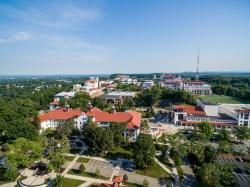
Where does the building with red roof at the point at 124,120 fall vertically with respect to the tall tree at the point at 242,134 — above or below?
above

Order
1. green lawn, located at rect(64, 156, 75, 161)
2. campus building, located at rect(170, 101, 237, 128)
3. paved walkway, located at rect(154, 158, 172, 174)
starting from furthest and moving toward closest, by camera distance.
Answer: campus building, located at rect(170, 101, 237, 128)
green lawn, located at rect(64, 156, 75, 161)
paved walkway, located at rect(154, 158, 172, 174)

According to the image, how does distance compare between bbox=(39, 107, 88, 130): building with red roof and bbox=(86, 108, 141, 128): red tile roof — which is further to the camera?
bbox=(39, 107, 88, 130): building with red roof

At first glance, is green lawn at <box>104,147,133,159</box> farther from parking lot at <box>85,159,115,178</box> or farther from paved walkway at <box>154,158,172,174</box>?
paved walkway at <box>154,158,172,174</box>

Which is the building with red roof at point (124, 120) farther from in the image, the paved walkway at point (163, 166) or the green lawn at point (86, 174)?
the green lawn at point (86, 174)

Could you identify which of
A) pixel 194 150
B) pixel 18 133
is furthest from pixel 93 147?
pixel 194 150

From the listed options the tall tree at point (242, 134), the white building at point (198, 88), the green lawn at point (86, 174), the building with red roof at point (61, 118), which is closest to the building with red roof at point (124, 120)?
the building with red roof at point (61, 118)

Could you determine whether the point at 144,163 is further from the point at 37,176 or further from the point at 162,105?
the point at 162,105

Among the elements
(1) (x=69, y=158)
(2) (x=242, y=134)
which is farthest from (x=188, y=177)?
(1) (x=69, y=158)

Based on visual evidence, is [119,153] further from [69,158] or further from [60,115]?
[60,115]

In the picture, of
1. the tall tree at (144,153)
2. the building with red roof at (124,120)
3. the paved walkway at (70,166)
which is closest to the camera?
the paved walkway at (70,166)

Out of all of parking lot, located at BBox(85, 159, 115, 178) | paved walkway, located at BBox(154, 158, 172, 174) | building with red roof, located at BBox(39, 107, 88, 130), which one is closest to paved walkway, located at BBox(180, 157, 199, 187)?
paved walkway, located at BBox(154, 158, 172, 174)
